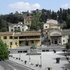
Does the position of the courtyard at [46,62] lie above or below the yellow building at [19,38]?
below

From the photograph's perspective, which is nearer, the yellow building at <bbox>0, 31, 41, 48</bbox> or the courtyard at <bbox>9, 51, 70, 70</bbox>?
the courtyard at <bbox>9, 51, 70, 70</bbox>

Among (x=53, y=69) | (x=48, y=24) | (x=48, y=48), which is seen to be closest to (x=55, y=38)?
(x=48, y=48)

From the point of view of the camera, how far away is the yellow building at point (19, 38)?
3546 inches

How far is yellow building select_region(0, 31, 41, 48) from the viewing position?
90062 millimetres

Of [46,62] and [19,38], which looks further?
[19,38]

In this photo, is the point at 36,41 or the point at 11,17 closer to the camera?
the point at 36,41

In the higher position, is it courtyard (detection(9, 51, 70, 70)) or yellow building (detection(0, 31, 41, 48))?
yellow building (detection(0, 31, 41, 48))

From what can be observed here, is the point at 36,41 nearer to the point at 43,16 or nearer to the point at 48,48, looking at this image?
the point at 48,48

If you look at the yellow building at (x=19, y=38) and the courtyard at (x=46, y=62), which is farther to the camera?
the yellow building at (x=19, y=38)

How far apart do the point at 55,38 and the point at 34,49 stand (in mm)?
22046

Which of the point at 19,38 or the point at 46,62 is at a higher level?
the point at 19,38

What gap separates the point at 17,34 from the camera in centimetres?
9112

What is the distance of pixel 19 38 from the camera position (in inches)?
3575

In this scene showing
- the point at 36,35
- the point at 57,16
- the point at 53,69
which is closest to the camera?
the point at 53,69
